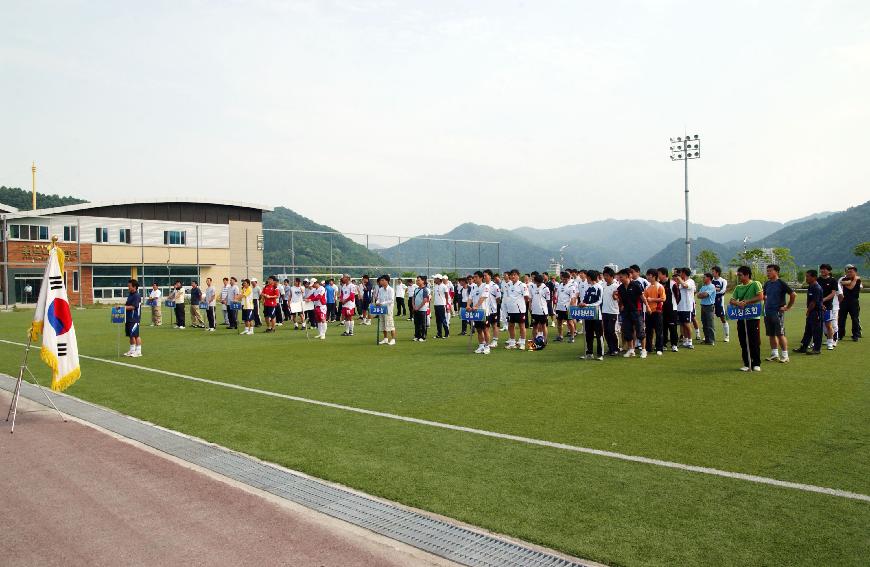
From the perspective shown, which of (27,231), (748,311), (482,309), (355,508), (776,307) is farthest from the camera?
(27,231)

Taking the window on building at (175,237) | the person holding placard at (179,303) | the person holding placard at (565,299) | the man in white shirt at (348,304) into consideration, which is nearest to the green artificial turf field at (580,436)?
the person holding placard at (565,299)

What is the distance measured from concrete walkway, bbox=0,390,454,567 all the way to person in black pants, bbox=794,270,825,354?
11633mm

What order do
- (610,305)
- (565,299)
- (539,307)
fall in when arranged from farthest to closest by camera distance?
1. (565,299)
2. (539,307)
3. (610,305)

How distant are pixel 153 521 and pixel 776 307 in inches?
434

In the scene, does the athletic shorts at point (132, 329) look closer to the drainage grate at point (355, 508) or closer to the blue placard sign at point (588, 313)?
the drainage grate at point (355, 508)

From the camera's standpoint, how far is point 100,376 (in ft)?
37.9

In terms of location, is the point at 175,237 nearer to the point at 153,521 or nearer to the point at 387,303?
the point at 387,303

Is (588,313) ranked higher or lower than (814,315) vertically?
higher

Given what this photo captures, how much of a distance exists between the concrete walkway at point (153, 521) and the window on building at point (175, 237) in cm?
4102

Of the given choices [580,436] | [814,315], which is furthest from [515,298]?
[580,436]

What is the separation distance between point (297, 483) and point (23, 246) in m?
41.7

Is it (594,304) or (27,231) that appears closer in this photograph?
(594,304)

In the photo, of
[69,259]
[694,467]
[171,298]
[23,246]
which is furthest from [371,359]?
[23,246]

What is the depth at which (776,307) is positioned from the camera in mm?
11469
